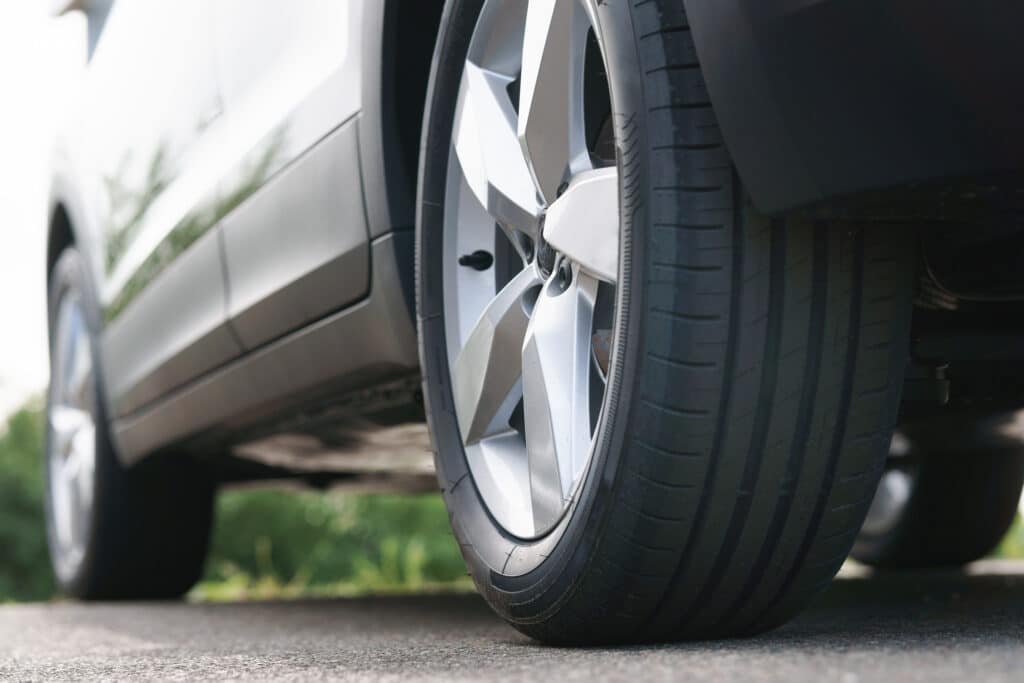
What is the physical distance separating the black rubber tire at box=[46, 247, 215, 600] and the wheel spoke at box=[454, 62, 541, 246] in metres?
1.85

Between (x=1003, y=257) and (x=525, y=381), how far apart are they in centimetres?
54

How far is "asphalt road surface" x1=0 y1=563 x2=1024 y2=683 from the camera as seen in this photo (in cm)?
121

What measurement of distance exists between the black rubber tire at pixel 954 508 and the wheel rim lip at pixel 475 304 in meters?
1.84

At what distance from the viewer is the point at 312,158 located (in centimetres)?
205

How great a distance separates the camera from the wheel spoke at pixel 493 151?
1694mm

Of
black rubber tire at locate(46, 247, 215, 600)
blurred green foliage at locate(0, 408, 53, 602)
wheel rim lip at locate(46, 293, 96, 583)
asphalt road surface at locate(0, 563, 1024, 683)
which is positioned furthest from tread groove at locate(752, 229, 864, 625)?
blurred green foliage at locate(0, 408, 53, 602)

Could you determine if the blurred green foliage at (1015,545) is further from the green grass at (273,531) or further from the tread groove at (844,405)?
the tread groove at (844,405)

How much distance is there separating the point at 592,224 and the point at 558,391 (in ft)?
0.67

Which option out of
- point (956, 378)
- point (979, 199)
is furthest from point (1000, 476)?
point (979, 199)

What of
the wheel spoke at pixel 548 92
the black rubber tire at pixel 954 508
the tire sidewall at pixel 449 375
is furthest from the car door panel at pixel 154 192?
the black rubber tire at pixel 954 508

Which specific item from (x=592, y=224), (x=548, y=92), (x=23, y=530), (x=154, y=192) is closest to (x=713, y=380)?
(x=592, y=224)

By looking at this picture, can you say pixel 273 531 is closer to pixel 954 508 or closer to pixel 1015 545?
pixel 1015 545

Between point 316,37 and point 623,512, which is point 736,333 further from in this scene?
point 316,37

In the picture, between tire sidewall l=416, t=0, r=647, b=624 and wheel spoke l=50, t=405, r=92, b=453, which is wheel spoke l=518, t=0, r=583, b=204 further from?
wheel spoke l=50, t=405, r=92, b=453
